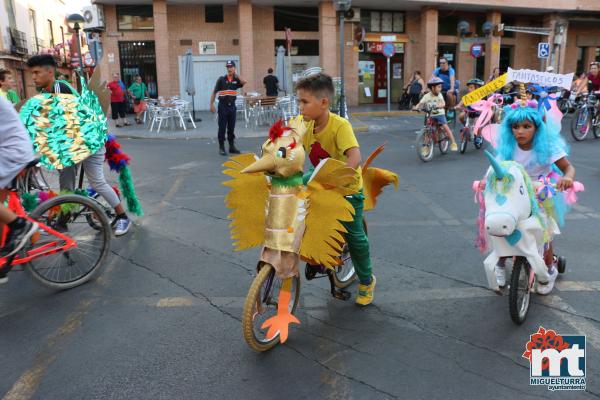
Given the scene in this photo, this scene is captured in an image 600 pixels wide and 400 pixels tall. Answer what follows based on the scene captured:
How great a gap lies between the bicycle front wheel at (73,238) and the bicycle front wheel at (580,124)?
11.4m

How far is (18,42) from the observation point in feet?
95.1

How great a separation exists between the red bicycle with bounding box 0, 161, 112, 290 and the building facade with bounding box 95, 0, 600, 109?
63.2 ft

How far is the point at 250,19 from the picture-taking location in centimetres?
2272

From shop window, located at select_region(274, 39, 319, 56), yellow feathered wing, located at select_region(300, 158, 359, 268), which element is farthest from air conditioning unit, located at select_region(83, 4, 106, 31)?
yellow feathered wing, located at select_region(300, 158, 359, 268)

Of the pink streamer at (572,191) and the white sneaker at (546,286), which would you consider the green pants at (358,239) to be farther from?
the pink streamer at (572,191)

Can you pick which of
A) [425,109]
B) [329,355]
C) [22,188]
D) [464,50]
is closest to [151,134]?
[425,109]

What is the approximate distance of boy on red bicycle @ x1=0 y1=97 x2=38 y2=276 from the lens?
3521 millimetres

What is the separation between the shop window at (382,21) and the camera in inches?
1013

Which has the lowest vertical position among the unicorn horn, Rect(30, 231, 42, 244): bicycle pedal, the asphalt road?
the asphalt road

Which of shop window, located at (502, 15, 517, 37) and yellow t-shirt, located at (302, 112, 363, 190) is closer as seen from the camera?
yellow t-shirt, located at (302, 112, 363, 190)

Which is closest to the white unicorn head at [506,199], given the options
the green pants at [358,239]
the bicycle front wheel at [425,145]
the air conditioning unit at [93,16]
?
the green pants at [358,239]

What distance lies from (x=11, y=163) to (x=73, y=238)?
0.83 m

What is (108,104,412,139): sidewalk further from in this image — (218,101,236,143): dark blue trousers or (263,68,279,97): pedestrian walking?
(218,101,236,143): dark blue trousers

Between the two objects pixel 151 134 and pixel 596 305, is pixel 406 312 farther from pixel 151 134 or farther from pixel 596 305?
pixel 151 134
